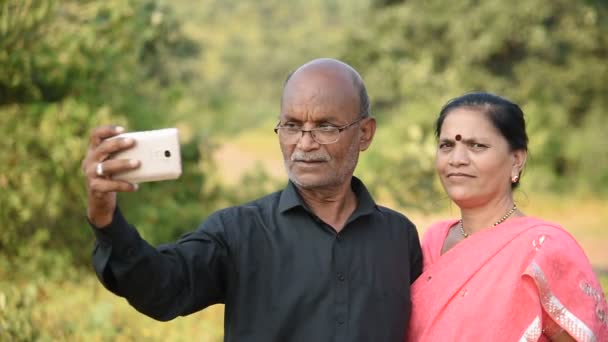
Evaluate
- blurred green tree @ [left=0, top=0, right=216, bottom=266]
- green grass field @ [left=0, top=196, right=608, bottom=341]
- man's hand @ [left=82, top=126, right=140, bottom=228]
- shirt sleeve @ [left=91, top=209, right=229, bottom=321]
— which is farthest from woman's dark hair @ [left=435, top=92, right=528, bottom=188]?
blurred green tree @ [left=0, top=0, right=216, bottom=266]

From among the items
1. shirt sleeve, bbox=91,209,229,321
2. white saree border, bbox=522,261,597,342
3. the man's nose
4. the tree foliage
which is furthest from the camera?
the tree foliage

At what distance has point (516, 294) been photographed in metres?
2.61

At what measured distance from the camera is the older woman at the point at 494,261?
8.55 feet

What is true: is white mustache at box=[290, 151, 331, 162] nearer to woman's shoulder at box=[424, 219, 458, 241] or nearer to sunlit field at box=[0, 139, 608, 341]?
woman's shoulder at box=[424, 219, 458, 241]

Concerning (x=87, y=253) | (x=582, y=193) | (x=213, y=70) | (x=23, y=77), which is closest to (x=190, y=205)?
(x=87, y=253)

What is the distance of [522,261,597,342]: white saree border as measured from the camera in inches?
102

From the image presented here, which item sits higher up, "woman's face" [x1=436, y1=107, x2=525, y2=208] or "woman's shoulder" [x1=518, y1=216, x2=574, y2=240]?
"woman's face" [x1=436, y1=107, x2=525, y2=208]

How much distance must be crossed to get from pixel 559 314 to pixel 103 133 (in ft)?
5.12

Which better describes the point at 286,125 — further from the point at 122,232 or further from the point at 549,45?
the point at 549,45

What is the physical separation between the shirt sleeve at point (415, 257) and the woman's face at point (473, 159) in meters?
0.19

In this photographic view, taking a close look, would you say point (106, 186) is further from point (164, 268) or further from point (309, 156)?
point (309, 156)

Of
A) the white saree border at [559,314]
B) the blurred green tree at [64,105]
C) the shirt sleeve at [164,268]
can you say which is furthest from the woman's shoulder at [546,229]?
the blurred green tree at [64,105]

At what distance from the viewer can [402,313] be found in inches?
102

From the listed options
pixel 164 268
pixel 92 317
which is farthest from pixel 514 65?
pixel 164 268
